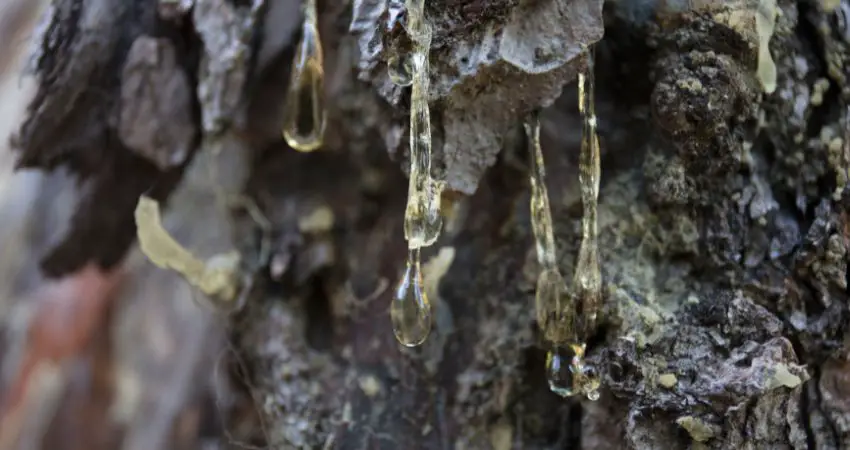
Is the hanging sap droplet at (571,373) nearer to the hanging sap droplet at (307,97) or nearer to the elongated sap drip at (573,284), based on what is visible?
the elongated sap drip at (573,284)

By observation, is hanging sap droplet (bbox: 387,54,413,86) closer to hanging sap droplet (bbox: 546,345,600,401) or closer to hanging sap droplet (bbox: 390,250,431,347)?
hanging sap droplet (bbox: 390,250,431,347)

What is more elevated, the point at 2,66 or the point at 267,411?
the point at 2,66

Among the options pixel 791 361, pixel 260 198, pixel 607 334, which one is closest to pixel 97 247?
pixel 260 198

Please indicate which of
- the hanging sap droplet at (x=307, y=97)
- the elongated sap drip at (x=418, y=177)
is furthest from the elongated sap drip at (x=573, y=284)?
the hanging sap droplet at (x=307, y=97)

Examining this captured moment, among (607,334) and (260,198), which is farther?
(260,198)

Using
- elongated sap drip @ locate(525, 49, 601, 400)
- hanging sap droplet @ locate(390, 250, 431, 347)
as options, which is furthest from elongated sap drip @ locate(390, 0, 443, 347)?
elongated sap drip @ locate(525, 49, 601, 400)

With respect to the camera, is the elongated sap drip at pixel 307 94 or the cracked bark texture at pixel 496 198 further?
the elongated sap drip at pixel 307 94

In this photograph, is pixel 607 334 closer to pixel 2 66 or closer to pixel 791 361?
pixel 791 361
